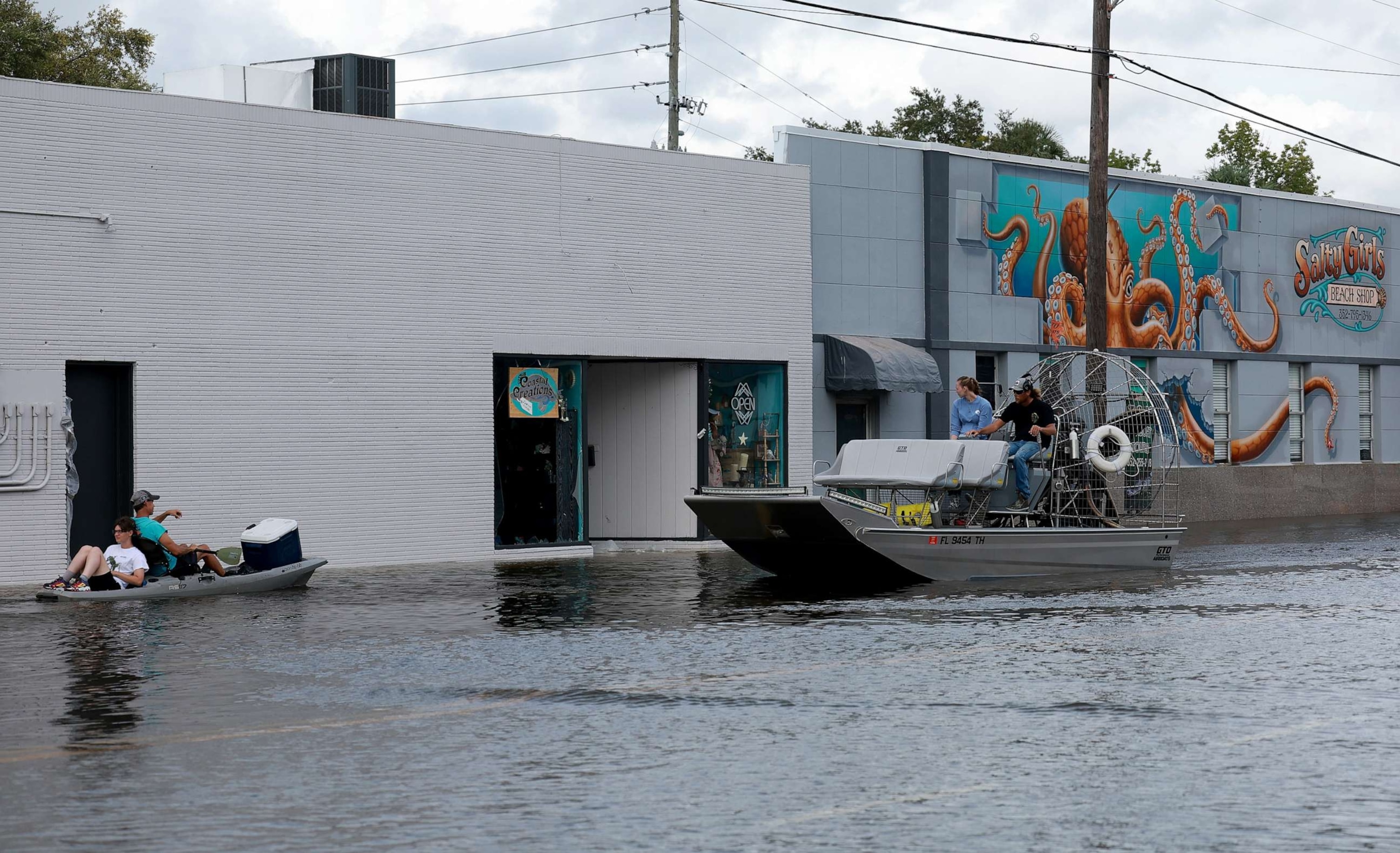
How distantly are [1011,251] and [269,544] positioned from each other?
597 inches

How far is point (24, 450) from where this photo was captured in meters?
18.7

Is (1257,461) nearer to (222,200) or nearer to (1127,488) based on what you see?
(1127,488)

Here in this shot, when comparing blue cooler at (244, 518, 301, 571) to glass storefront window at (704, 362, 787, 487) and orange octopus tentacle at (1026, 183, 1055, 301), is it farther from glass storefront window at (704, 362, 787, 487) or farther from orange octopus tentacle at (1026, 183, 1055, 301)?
orange octopus tentacle at (1026, 183, 1055, 301)

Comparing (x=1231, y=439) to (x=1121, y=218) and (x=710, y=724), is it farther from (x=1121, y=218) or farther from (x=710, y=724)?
(x=710, y=724)

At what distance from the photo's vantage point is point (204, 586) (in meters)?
16.7

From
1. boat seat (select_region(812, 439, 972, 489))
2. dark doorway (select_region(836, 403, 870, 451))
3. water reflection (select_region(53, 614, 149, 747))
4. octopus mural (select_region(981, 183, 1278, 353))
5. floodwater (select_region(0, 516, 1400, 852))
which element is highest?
octopus mural (select_region(981, 183, 1278, 353))

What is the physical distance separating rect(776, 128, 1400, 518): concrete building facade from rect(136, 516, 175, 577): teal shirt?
38.2 feet

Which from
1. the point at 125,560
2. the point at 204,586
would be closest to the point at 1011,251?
the point at 204,586

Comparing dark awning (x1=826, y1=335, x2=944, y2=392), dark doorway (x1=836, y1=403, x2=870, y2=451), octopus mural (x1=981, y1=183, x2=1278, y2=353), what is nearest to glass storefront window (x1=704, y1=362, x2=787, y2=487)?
dark awning (x1=826, y1=335, x2=944, y2=392)

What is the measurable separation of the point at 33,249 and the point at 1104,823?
50.6 feet

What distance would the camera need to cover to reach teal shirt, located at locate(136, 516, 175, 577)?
16.7m

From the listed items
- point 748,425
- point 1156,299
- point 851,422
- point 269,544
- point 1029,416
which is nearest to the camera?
point 269,544

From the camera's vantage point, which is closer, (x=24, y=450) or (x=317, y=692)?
(x=317, y=692)

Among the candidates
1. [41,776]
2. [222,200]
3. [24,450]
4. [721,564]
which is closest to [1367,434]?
[721,564]
